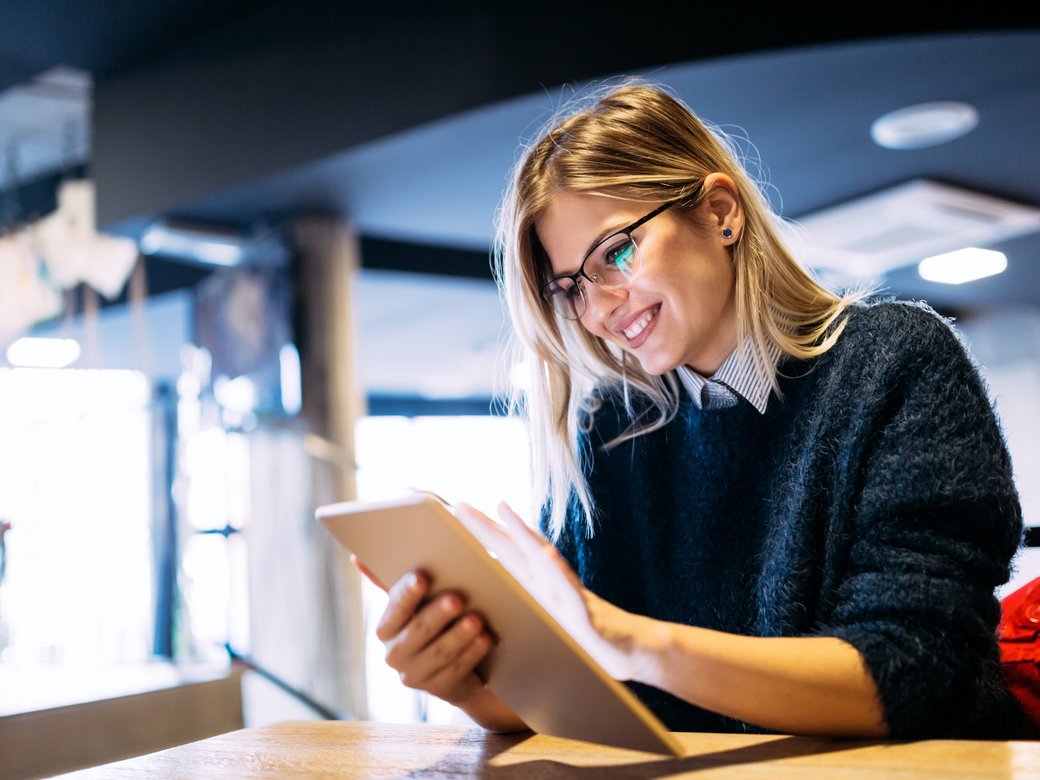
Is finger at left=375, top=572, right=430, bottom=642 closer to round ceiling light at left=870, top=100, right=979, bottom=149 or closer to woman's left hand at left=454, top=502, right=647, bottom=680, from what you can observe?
woman's left hand at left=454, top=502, right=647, bottom=680

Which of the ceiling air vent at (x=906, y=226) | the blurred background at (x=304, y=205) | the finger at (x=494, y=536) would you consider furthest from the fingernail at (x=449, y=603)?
the ceiling air vent at (x=906, y=226)

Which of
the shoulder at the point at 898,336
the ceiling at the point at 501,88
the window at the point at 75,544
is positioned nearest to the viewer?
the shoulder at the point at 898,336

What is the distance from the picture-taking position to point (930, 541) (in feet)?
3.30

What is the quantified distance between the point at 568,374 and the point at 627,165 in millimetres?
368

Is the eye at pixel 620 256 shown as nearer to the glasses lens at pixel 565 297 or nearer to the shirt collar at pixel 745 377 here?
the glasses lens at pixel 565 297

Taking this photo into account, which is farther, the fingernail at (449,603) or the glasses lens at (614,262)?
the glasses lens at (614,262)

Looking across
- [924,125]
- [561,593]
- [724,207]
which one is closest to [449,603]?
[561,593]

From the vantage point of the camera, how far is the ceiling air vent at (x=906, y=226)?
499cm

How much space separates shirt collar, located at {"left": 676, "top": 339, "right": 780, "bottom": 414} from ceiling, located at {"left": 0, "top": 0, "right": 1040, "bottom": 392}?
7.51ft

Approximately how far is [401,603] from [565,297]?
585 millimetres

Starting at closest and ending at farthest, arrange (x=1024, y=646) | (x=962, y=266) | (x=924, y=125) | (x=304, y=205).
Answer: (x=1024, y=646), (x=924, y=125), (x=304, y=205), (x=962, y=266)

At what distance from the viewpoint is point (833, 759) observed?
→ 2.90 ft

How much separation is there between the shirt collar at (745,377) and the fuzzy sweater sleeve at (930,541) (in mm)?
174

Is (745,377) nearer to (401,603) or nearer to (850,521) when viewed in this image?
(850,521)
